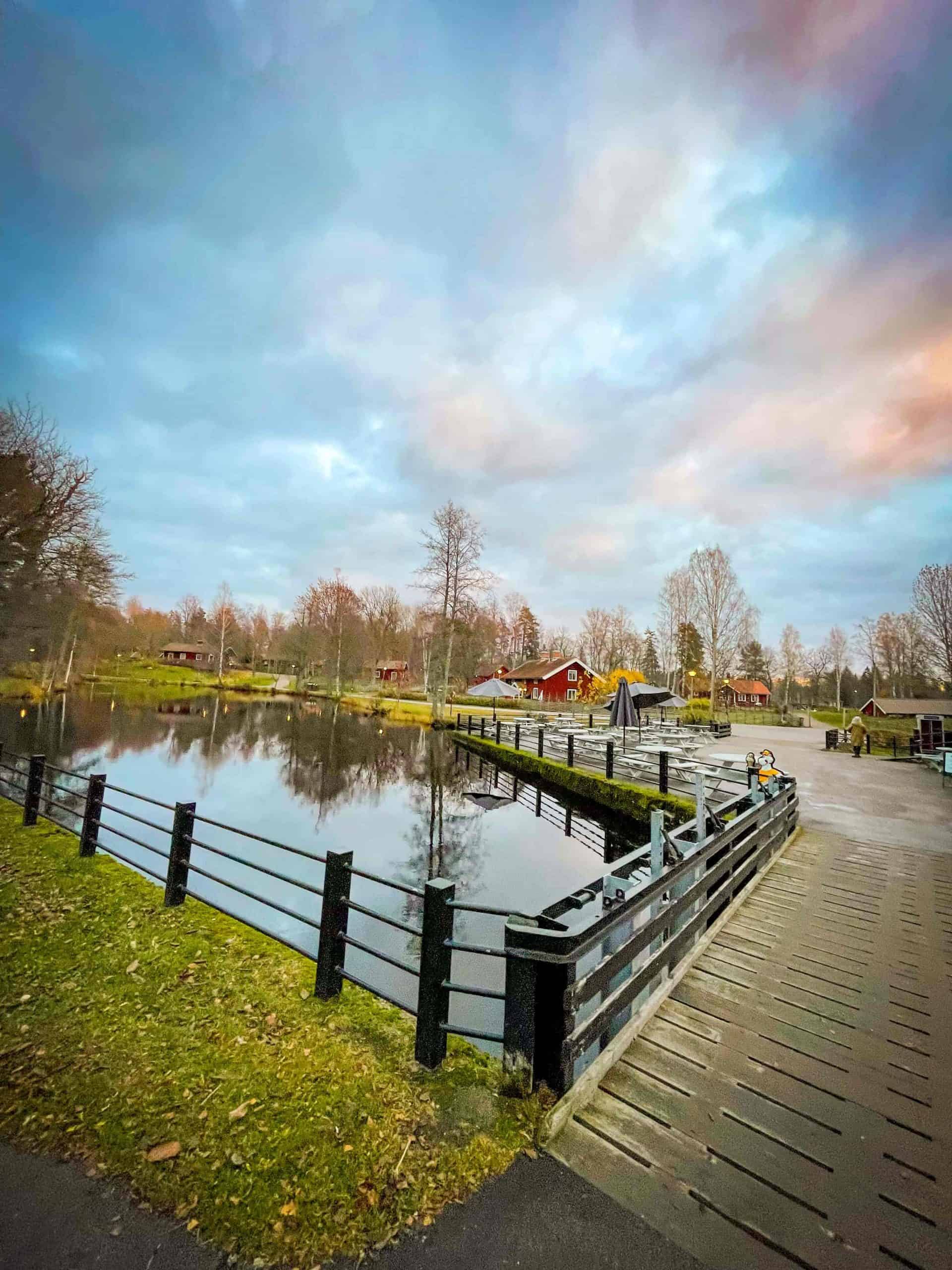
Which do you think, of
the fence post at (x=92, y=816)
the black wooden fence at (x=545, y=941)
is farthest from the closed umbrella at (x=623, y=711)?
the fence post at (x=92, y=816)

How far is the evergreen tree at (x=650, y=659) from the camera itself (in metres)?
60.2

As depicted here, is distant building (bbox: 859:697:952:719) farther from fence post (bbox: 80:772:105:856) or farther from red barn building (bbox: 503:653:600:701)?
fence post (bbox: 80:772:105:856)

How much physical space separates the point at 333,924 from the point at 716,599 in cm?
3799

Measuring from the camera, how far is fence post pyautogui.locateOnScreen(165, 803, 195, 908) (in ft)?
15.9

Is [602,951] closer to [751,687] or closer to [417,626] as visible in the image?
[417,626]

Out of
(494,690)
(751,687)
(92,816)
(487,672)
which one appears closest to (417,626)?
(487,672)

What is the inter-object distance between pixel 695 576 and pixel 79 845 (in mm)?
38125

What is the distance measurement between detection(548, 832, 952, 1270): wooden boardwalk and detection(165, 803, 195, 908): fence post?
401 cm

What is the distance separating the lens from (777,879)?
19.8 feet

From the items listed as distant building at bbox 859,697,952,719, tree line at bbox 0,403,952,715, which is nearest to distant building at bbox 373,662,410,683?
tree line at bbox 0,403,952,715

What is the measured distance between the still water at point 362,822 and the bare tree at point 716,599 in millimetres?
23035

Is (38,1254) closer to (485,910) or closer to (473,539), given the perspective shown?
(485,910)

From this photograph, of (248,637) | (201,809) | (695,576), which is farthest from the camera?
(248,637)

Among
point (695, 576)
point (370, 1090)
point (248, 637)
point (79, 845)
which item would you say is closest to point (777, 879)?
point (370, 1090)
